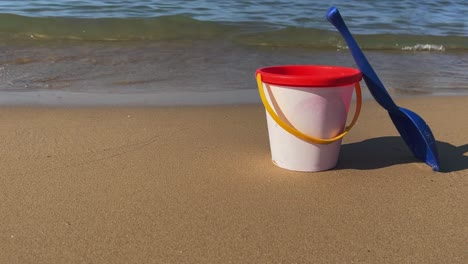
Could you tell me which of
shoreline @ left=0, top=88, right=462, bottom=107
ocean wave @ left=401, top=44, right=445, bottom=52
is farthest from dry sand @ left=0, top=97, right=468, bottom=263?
ocean wave @ left=401, top=44, right=445, bottom=52

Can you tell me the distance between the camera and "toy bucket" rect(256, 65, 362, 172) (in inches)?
105

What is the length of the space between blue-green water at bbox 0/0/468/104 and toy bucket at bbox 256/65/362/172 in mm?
2301

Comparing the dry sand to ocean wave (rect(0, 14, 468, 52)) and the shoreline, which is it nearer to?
the shoreline

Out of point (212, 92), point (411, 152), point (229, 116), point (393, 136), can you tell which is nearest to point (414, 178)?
point (411, 152)

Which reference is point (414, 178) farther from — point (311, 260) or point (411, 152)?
point (311, 260)

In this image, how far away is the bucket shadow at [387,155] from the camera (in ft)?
9.92

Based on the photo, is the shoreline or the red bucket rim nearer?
the red bucket rim

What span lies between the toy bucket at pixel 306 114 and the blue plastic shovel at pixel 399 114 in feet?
0.26

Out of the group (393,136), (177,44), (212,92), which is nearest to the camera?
(393,136)

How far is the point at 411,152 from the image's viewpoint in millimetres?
3180

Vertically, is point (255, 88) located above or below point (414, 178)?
below

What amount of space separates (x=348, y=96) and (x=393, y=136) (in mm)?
903

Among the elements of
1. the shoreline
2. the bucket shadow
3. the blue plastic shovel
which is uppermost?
the blue plastic shovel

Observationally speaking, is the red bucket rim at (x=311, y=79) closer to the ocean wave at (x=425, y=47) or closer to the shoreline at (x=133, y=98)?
the shoreline at (x=133, y=98)
